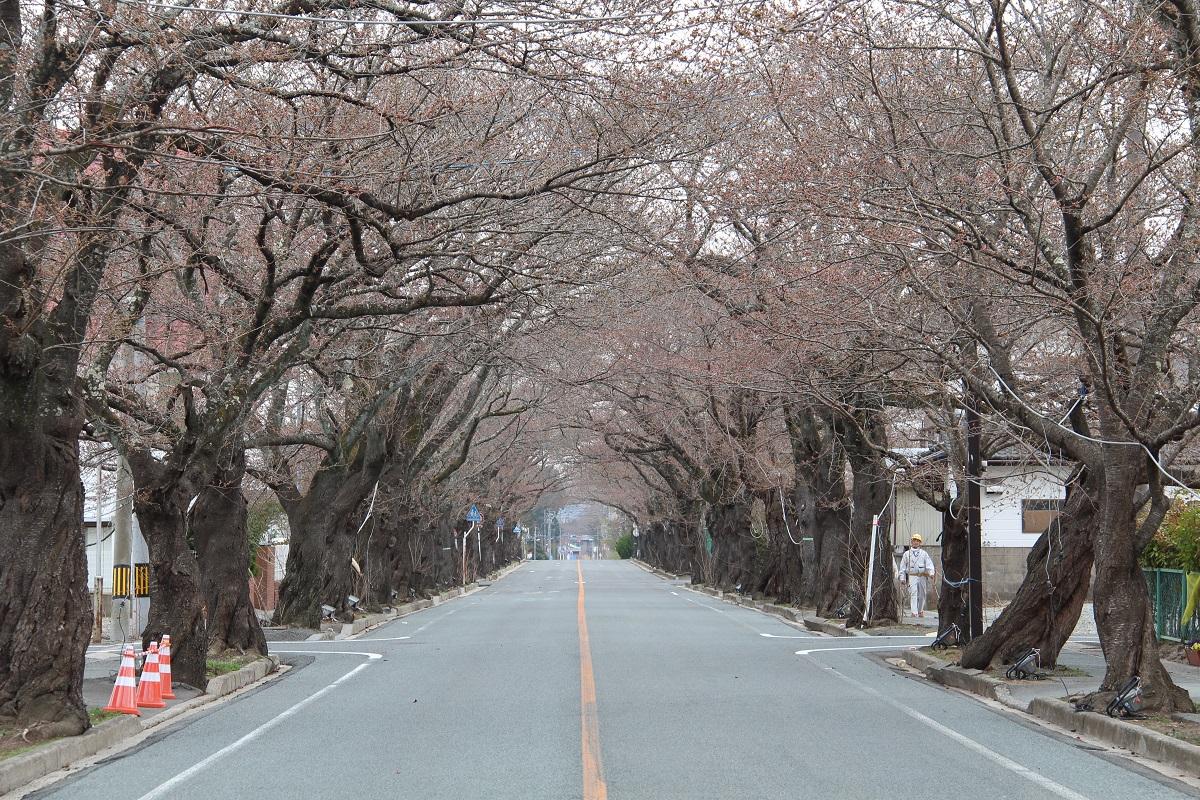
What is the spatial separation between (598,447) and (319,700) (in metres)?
47.0

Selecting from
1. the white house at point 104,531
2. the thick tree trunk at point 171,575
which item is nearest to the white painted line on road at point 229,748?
the thick tree trunk at point 171,575

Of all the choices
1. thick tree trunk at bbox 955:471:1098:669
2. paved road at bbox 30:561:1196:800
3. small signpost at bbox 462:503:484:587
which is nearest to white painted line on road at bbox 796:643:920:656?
paved road at bbox 30:561:1196:800

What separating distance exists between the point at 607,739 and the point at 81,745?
4.65m

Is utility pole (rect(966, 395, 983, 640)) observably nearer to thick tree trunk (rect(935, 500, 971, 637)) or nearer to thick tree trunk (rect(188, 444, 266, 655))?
thick tree trunk (rect(935, 500, 971, 637))

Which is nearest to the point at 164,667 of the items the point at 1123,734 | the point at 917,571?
the point at 1123,734

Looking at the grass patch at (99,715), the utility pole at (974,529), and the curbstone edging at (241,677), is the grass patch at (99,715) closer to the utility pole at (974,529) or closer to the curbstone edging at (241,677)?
the curbstone edging at (241,677)

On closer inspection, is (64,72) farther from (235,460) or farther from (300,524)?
(300,524)

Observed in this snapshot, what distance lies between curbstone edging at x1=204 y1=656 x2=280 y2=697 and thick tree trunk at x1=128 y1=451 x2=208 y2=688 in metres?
0.22

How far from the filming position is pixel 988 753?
420 inches

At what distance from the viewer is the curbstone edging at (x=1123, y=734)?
33.2 ft

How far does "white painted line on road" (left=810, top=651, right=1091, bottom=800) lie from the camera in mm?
8961

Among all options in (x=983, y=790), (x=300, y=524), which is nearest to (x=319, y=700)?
(x=983, y=790)

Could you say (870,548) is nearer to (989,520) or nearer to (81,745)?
(989,520)

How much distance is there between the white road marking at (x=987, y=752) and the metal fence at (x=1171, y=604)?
7803 millimetres
